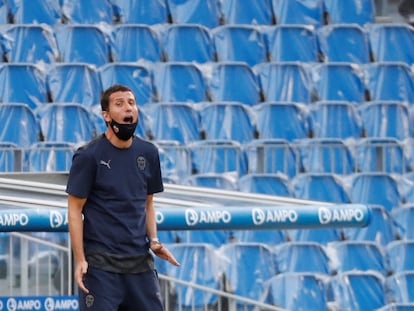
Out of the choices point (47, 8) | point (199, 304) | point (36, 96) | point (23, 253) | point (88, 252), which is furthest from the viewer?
point (47, 8)

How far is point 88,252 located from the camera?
6.04 m

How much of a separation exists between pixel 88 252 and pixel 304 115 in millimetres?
6374

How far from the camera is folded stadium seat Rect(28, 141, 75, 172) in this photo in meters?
10.8

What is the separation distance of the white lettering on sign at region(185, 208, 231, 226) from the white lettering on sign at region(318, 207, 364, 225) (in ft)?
1.54

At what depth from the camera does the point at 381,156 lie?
11.8m

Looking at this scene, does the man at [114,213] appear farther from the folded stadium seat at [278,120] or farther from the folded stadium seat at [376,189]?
the folded stadium seat at [278,120]

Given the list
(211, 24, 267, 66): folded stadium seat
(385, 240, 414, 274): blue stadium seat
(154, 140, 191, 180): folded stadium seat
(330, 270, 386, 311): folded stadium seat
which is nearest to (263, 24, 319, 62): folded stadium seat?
(211, 24, 267, 66): folded stadium seat

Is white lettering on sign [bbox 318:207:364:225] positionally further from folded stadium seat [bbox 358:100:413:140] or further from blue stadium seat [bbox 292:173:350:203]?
folded stadium seat [bbox 358:100:413:140]

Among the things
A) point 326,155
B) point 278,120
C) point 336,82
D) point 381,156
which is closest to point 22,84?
point 278,120

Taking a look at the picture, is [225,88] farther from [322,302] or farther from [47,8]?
[322,302]

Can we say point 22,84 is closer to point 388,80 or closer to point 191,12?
point 191,12

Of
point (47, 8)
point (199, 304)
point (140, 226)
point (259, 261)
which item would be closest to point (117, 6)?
point (47, 8)

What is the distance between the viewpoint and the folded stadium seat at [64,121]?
11.6m

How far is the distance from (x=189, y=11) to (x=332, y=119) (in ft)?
6.71
